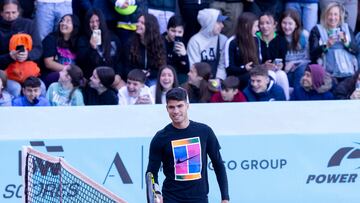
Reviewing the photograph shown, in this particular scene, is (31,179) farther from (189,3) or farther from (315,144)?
(189,3)

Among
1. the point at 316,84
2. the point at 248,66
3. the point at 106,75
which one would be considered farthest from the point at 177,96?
the point at 248,66

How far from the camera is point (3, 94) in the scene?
12.4 metres

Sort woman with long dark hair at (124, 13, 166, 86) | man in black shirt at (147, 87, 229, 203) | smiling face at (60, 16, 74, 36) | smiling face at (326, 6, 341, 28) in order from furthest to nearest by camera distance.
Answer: smiling face at (326, 6, 341, 28), woman with long dark hair at (124, 13, 166, 86), smiling face at (60, 16, 74, 36), man in black shirt at (147, 87, 229, 203)

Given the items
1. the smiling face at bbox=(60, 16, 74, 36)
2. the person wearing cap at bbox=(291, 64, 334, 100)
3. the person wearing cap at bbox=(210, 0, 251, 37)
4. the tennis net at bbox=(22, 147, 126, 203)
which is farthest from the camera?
the person wearing cap at bbox=(210, 0, 251, 37)

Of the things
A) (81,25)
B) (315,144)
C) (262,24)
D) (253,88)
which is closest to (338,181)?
(315,144)

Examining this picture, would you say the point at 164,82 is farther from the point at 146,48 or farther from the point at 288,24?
the point at 288,24

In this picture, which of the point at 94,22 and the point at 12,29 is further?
the point at 94,22

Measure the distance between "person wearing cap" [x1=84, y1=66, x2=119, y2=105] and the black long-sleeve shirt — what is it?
13.1ft

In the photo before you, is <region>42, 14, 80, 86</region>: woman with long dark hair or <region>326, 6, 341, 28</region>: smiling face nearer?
<region>42, 14, 80, 86</region>: woman with long dark hair

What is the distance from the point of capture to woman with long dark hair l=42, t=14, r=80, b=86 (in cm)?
1333

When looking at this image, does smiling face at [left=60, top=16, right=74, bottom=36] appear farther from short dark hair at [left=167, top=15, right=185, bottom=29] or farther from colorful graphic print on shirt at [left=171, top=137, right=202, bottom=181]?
colorful graphic print on shirt at [left=171, top=137, right=202, bottom=181]

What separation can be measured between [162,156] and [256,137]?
2834mm

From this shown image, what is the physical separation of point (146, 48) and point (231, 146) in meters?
2.62

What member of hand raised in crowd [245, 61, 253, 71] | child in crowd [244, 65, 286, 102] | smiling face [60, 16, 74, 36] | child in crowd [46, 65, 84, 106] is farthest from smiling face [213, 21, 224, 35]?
child in crowd [46, 65, 84, 106]
